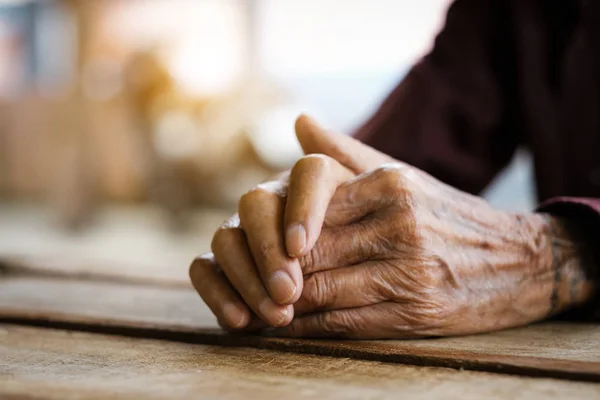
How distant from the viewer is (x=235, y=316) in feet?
1.77

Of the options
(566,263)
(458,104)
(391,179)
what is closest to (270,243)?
(391,179)

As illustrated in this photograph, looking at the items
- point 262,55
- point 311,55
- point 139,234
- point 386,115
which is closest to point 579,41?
point 386,115

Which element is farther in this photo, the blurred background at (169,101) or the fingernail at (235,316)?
the blurred background at (169,101)

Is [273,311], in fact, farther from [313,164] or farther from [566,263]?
[566,263]

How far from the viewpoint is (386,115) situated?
0.99m

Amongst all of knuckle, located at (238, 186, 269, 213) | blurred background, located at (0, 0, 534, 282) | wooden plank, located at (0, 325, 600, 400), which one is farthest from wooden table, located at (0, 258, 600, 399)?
blurred background, located at (0, 0, 534, 282)

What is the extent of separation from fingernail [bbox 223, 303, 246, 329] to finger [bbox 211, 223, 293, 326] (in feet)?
0.04

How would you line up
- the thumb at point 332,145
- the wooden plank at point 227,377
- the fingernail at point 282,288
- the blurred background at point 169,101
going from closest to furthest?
the wooden plank at point 227,377 < the fingernail at point 282,288 < the thumb at point 332,145 < the blurred background at point 169,101

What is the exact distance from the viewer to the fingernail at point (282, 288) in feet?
1.67

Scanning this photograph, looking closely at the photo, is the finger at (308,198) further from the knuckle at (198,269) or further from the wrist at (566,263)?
the wrist at (566,263)

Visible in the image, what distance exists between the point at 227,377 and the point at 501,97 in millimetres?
787

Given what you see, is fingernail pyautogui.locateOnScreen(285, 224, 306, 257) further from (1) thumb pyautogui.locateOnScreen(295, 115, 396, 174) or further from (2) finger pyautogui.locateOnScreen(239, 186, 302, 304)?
(1) thumb pyautogui.locateOnScreen(295, 115, 396, 174)

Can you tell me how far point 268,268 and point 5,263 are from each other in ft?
2.03

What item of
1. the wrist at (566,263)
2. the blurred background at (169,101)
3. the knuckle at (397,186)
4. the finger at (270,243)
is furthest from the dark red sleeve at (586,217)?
the blurred background at (169,101)
